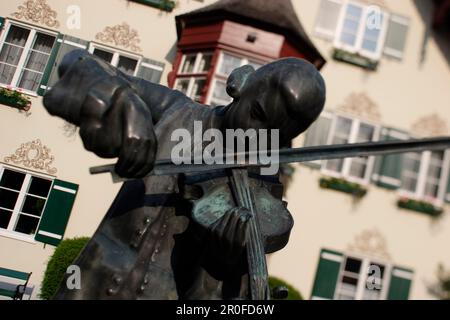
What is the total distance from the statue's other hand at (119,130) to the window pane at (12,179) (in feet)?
37.1

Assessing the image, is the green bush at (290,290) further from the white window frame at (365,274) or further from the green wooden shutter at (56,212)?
the green wooden shutter at (56,212)

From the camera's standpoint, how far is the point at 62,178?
457 inches

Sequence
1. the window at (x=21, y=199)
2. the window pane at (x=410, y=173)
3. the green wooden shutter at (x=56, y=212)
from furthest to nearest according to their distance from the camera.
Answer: the window pane at (x=410, y=173), the window at (x=21, y=199), the green wooden shutter at (x=56, y=212)

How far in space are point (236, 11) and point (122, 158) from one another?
1114cm

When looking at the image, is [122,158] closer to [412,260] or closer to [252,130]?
[252,130]

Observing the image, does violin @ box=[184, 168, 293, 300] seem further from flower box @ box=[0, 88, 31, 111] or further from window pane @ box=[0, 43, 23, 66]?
window pane @ box=[0, 43, 23, 66]

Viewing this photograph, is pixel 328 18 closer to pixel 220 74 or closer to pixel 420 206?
pixel 220 74

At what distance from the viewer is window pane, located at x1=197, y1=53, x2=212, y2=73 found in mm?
12246

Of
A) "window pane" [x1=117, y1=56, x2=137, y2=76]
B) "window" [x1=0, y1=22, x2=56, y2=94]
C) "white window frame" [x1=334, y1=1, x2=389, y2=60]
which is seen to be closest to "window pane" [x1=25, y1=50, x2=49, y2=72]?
"window" [x1=0, y1=22, x2=56, y2=94]

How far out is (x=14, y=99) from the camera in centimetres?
1166

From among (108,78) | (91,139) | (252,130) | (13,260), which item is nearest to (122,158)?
(91,139)

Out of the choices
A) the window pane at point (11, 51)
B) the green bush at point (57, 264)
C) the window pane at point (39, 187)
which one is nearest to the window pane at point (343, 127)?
the green bush at point (57, 264)

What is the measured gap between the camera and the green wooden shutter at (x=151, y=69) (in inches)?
484

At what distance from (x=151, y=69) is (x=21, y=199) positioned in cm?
425
